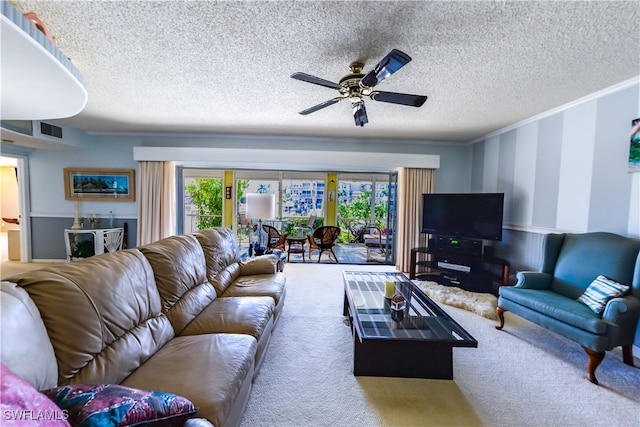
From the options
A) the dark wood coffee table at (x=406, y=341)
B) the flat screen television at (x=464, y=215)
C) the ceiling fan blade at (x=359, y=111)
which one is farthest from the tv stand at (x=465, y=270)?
the ceiling fan blade at (x=359, y=111)

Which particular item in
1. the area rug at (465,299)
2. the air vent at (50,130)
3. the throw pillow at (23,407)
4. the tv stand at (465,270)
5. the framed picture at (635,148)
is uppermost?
the air vent at (50,130)

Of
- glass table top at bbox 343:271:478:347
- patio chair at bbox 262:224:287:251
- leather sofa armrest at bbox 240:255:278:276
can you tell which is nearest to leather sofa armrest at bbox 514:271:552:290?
glass table top at bbox 343:271:478:347

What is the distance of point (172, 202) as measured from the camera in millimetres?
4527

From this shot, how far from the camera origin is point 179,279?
6.07 feet

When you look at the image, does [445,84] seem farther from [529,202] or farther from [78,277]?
[78,277]

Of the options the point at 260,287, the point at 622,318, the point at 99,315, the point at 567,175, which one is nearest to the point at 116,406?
the point at 99,315

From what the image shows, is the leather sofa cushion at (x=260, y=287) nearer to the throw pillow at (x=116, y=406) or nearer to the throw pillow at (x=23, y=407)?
the throw pillow at (x=116, y=406)

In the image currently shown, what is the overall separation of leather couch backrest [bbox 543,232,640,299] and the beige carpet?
57cm

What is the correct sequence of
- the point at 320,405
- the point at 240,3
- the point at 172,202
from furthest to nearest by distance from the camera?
the point at 172,202 < the point at 320,405 < the point at 240,3

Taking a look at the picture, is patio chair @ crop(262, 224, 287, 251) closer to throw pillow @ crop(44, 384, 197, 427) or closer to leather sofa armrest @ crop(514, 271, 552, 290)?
leather sofa armrest @ crop(514, 271, 552, 290)

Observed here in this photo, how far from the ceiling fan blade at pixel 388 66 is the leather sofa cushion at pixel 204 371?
1.89 m

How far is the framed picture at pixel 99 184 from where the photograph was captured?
4.49 meters

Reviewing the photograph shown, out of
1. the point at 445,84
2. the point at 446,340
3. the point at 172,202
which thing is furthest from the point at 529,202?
the point at 172,202

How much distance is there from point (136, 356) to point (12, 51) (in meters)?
1.34
